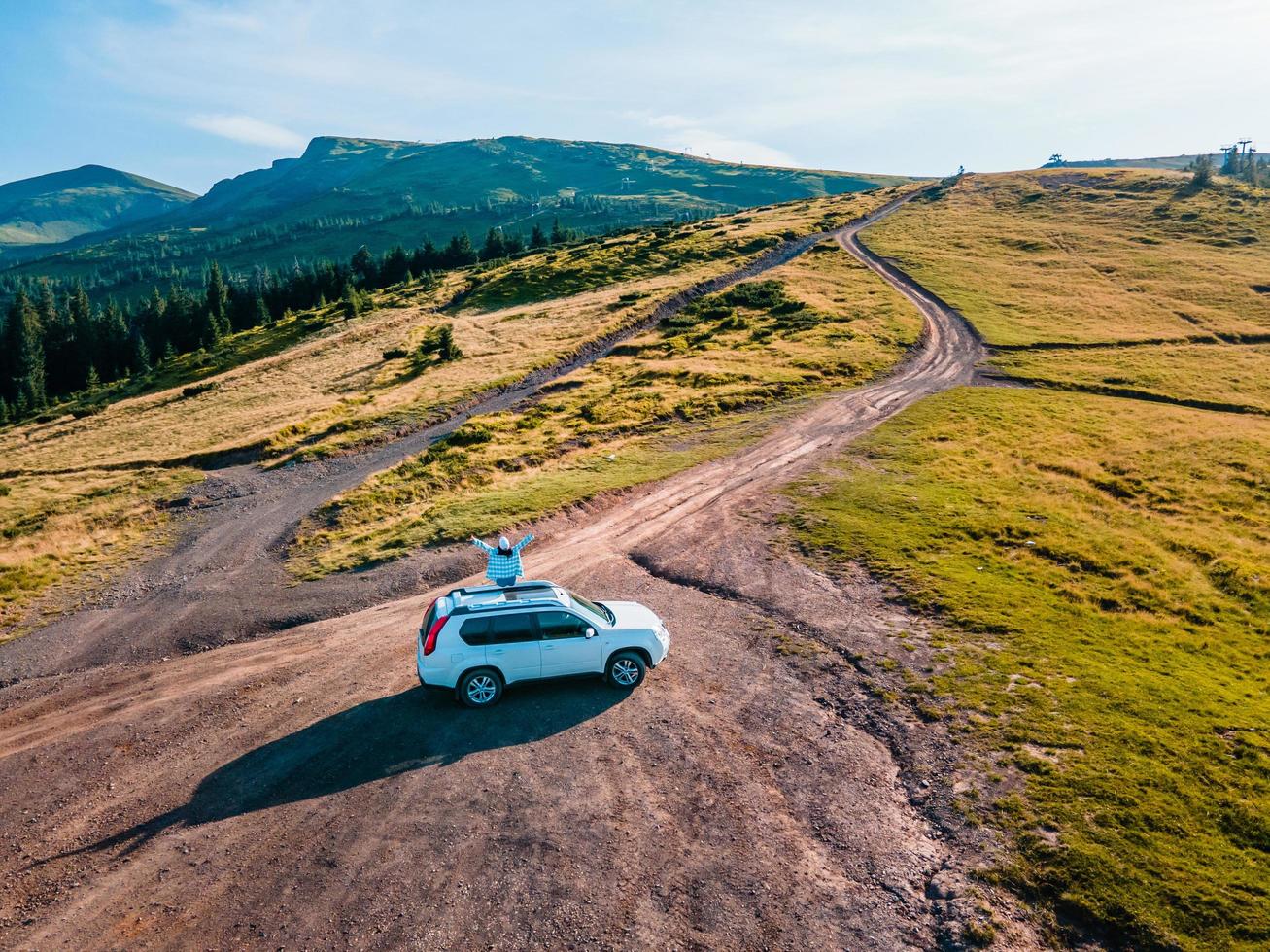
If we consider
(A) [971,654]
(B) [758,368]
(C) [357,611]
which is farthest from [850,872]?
(B) [758,368]

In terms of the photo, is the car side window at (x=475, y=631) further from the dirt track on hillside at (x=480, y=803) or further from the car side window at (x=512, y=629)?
the dirt track on hillside at (x=480, y=803)

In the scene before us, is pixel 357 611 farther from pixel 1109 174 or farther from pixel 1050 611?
pixel 1109 174

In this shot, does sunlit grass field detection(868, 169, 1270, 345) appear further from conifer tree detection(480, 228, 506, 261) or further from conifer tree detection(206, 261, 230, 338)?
conifer tree detection(206, 261, 230, 338)

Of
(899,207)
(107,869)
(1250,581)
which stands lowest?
(1250,581)

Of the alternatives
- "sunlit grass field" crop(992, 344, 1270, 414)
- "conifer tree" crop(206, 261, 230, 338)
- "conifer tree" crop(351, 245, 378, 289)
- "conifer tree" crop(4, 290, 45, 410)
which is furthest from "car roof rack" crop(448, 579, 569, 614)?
"conifer tree" crop(351, 245, 378, 289)

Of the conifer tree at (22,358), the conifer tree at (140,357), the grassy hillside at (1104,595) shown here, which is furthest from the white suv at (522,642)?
the conifer tree at (140,357)

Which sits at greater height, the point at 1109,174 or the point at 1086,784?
the point at 1109,174
